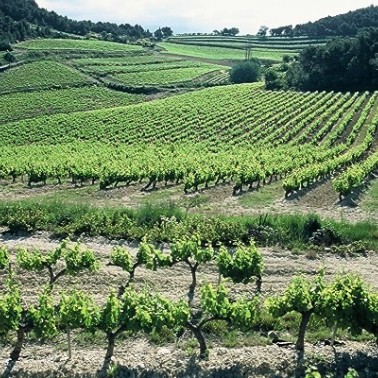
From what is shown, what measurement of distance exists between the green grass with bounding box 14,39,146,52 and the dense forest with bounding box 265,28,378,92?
60220 millimetres

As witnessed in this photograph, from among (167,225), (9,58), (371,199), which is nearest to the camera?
(167,225)

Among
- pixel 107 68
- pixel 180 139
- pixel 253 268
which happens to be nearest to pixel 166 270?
pixel 253 268

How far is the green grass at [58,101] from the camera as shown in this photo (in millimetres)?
91750

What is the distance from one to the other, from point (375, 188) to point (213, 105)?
51.7m

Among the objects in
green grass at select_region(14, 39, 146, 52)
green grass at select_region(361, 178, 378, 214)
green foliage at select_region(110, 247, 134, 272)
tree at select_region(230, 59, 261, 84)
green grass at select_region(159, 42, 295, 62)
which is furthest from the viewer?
green grass at select_region(159, 42, 295, 62)

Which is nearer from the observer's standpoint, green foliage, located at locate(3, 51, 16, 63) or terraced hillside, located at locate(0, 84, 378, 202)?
terraced hillside, located at locate(0, 84, 378, 202)

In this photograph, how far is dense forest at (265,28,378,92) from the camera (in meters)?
95.2

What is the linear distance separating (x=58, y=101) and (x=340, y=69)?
51085 millimetres

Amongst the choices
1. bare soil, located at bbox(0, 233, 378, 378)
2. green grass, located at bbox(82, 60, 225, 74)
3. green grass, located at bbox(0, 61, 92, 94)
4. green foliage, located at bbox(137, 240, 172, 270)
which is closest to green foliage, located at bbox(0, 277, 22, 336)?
bare soil, located at bbox(0, 233, 378, 378)

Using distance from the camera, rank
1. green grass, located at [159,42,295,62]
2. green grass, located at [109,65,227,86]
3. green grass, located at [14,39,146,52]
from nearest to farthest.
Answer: green grass, located at [109,65,227,86], green grass, located at [14,39,146,52], green grass, located at [159,42,295,62]

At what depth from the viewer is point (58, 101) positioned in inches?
3895

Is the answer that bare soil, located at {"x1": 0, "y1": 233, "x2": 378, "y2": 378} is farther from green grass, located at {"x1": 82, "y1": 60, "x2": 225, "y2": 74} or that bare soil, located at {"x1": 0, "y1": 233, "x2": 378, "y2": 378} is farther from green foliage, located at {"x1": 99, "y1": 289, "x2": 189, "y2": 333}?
green grass, located at {"x1": 82, "y1": 60, "x2": 225, "y2": 74}

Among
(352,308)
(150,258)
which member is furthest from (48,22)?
(352,308)

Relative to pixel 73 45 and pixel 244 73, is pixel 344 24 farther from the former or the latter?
pixel 73 45
